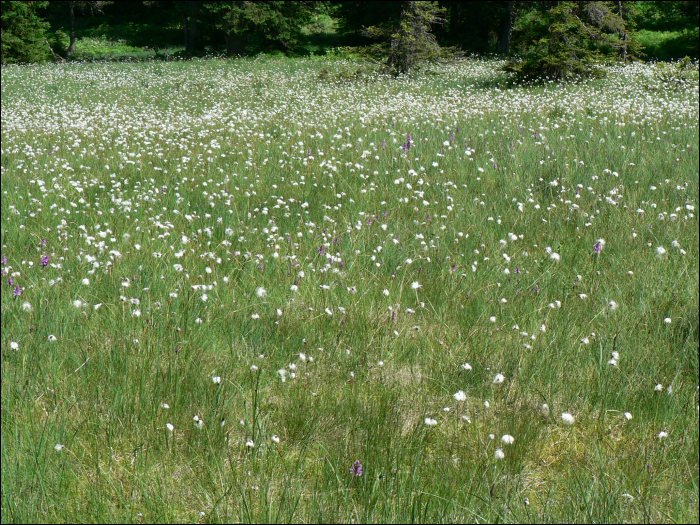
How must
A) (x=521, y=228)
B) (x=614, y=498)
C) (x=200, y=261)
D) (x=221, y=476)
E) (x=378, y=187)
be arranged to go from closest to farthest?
(x=614, y=498)
(x=221, y=476)
(x=200, y=261)
(x=521, y=228)
(x=378, y=187)

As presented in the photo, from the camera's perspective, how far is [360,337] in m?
3.44

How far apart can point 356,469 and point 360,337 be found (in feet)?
3.92

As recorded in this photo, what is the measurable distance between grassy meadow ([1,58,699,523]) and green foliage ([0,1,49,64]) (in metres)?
32.6

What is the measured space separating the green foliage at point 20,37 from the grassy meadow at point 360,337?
107ft

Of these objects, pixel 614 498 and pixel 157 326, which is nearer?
pixel 614 498

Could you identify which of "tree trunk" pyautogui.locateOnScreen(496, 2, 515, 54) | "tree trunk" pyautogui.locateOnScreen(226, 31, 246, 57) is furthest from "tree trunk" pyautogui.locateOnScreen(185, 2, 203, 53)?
"tree trunk" pyautogui.locateOnScreen(496, 2, 515, 54)

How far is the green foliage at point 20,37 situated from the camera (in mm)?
34344

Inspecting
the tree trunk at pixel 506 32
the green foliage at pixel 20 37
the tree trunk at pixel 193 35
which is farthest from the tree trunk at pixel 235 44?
the tree trunk at pixel 506 32

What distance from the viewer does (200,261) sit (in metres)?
4.61

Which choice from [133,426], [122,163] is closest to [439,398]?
[133,426]

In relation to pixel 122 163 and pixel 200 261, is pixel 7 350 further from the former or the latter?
pixel 122 163

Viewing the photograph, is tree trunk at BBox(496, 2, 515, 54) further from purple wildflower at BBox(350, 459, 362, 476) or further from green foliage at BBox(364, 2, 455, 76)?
purple wildflower at BBox(350, 459, 362, 476)

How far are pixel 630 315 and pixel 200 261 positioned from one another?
121 inches

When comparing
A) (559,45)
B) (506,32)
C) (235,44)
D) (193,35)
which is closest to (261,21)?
(235,44)
